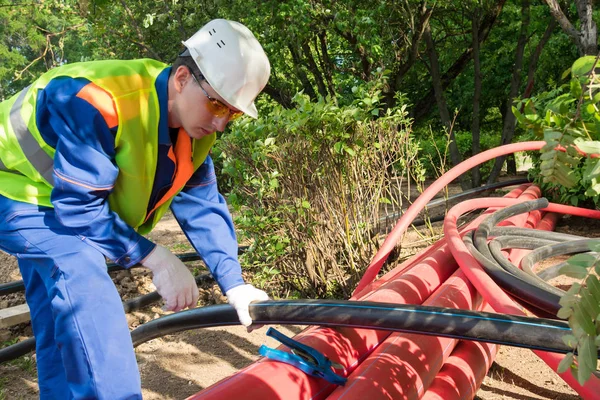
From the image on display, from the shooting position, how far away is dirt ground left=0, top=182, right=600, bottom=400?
2.96 m

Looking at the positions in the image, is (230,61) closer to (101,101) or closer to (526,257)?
(101,101)

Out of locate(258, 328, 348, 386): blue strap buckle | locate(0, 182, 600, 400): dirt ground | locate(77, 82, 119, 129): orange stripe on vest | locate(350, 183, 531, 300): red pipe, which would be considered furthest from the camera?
locate(350, 183, 531, 300): red pipe

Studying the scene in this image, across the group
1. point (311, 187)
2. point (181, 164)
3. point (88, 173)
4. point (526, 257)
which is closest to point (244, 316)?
point (181, 164)

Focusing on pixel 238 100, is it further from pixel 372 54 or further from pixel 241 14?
pixel 241 14

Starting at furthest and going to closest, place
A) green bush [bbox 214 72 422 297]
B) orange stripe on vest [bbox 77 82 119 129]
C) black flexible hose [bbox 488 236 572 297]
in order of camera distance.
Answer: green bush [bbox 214 72 422 297]
black flexible hose [bbox 488 236 572 297]
orange stripe on vest [bbox 77 82 119 129]

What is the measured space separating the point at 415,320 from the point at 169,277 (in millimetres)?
794

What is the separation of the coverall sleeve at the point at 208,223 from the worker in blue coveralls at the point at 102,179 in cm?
5

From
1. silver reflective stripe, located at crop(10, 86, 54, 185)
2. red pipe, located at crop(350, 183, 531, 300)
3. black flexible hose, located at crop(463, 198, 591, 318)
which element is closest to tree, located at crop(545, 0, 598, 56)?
black flexible hose, located at crop(463, 198, 591, 318)

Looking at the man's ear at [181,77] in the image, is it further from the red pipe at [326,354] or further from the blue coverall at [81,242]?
the red pipe at [326,354]

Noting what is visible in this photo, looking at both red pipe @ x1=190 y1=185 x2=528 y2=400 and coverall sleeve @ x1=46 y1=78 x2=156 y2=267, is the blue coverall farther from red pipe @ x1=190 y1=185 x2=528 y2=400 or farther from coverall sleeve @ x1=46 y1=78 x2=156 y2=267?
red pipe @ x1=190 y1=185 x2=528 y2=400

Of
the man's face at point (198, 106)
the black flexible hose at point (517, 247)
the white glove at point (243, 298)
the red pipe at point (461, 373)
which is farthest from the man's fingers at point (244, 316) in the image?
the black flexible hose at point (517, 247)

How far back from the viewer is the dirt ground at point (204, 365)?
296 cm

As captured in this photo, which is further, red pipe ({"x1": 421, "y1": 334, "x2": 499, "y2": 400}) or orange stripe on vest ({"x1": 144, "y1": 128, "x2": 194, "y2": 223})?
red pipe ({"x1": 421, "y1": 334, "x2": 499, "y2": 400})

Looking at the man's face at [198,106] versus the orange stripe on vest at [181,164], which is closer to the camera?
the man's face at [198,106]
